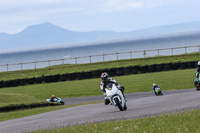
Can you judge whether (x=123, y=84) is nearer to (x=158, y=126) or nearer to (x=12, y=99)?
(x=12, y=99)

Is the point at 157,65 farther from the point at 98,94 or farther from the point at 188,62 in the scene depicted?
the point at 98,94

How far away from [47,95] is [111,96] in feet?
56.3

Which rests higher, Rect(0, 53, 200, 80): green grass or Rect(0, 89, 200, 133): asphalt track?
Rect(0, 53, 200, 80): green grass

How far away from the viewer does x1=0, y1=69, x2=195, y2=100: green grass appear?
94.3ft

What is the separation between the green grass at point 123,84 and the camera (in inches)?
1131

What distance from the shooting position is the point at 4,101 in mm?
23719

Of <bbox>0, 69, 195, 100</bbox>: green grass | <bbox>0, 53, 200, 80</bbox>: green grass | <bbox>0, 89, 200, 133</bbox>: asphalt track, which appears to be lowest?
<bbox>0, 89, 200, 133</bbox>: asphalt track

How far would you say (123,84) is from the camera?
102 ft

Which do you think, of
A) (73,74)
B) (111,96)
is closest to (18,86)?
(73,74)

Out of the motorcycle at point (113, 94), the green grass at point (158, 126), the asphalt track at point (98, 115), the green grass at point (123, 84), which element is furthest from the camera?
the green grass at point (123, 84)

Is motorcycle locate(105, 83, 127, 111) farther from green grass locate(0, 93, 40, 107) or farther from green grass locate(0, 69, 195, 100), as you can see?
green grass locate(0, 69, 195, 100)

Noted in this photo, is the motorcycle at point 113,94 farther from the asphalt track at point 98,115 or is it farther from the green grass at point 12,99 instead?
the green grass at point 12,99

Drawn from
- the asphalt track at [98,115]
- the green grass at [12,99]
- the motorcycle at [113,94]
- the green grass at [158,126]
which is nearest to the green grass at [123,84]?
the green grass at [12,99]

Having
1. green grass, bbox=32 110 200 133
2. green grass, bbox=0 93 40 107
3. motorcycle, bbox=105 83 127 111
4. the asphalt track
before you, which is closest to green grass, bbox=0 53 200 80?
green grass, bbox=0 93 40 107
